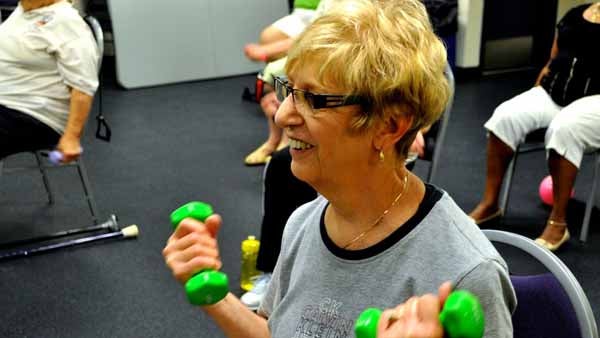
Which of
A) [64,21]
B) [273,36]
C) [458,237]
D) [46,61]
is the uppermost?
[458,237]

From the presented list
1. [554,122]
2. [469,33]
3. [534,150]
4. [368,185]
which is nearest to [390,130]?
[368,185]

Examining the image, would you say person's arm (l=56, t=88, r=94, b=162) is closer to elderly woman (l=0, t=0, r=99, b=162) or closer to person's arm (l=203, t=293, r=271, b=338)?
elderly woman (l=0, t=0, r=99, b=162)

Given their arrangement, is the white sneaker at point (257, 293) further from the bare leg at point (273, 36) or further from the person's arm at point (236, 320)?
the bare leg at point (273, 36)

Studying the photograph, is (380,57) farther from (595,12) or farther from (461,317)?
(595,12)

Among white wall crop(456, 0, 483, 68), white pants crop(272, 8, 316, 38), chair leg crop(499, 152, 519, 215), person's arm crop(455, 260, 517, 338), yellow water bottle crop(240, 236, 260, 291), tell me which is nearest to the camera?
person's arm crop(455, 260, 517, 338)

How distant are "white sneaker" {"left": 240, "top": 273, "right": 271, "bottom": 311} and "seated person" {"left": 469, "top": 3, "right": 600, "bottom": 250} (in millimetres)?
1035

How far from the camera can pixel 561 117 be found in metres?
2.64

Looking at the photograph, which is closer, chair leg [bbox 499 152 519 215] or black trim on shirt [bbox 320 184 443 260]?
black trim on shirt [bbox 320 184 443 260]

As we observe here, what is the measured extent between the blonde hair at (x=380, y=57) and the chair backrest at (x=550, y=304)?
0.35 meters

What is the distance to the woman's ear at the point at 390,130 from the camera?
997mm

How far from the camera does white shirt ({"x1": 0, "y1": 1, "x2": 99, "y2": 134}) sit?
8.53 feet

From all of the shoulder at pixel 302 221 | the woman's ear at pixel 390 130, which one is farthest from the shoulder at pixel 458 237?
the shoulder at pixel 302 221

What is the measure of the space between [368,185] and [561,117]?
1857mm

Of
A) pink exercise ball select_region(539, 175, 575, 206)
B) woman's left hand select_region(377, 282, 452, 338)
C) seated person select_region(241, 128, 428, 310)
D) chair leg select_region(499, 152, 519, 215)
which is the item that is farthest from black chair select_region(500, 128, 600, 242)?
woman's left hand select_region(377, 282, 452, 338)
